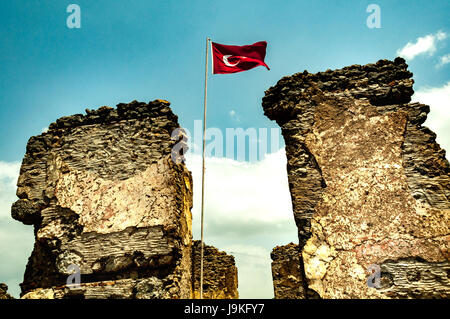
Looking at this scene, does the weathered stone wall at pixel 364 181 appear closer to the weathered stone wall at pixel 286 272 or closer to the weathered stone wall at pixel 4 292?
the weathered stone wall at pixel 4 292

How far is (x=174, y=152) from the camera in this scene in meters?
4.64

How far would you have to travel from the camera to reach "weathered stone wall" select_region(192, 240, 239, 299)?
9367 millimetres

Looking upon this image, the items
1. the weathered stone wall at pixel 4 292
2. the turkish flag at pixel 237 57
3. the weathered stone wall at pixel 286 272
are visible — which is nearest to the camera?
the turkish flag at pixel 237 57

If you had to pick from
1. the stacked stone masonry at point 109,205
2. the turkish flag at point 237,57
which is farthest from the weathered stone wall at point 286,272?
the turkish flag at point 237,57

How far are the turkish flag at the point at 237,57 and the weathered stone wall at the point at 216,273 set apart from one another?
5.62 metres

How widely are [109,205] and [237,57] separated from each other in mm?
2921

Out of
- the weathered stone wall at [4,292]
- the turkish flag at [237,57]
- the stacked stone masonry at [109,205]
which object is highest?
the turkish flag at [237,57]

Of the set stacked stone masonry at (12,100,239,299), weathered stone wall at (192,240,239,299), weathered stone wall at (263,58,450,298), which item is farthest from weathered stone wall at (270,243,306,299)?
weathered stone wall at (263,58,450,298)

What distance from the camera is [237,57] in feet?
17.2

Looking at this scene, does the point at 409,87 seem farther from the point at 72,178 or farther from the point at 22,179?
the point at 22,179

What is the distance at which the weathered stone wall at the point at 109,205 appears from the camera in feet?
13.2

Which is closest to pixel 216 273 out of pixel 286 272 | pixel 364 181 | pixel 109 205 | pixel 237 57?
pixel 286 272

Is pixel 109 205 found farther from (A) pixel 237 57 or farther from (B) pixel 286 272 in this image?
(B) pixel 286 272

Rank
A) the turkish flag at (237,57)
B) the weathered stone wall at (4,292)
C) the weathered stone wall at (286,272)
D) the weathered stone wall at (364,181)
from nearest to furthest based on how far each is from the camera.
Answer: the weathered stone wall at (364,181), the turkish flag at (237,57), the weathered stone wall at (4,292), the weathered stone wall at (286,272)
